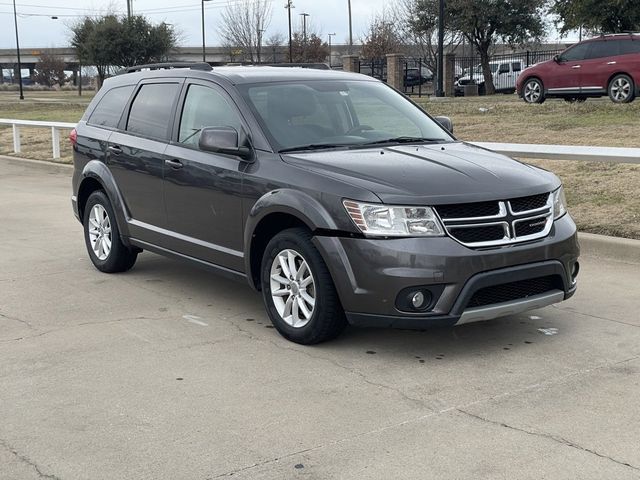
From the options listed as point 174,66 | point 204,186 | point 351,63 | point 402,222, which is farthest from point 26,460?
point 351,63

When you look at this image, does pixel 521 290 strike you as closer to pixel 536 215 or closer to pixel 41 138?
pixel 536 215

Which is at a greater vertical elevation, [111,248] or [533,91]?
[533,91]

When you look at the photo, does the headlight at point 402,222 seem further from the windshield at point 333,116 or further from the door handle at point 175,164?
the door handle at point 175,164

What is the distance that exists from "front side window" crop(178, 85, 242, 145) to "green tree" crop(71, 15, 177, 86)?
165 ft

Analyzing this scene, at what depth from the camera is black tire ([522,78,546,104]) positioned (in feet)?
70.8

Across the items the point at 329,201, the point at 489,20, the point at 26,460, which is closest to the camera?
the point at 26,460

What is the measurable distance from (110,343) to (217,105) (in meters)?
1.93

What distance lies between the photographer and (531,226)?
5.35 meters

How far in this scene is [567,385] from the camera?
4.79 meters

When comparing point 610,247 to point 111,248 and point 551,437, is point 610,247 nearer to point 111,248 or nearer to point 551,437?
point 551,437

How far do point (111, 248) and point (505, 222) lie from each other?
3849 mm

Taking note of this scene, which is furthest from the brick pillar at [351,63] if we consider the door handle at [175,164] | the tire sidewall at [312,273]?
the tire sidewall at [312,273]

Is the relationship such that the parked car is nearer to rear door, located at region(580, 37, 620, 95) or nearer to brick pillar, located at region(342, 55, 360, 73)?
brick pillar, located at region(342, 55, 360, 73)

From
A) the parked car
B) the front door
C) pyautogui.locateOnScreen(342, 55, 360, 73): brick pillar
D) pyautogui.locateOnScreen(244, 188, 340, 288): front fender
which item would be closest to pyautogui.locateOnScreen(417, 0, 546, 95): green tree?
the parked car
